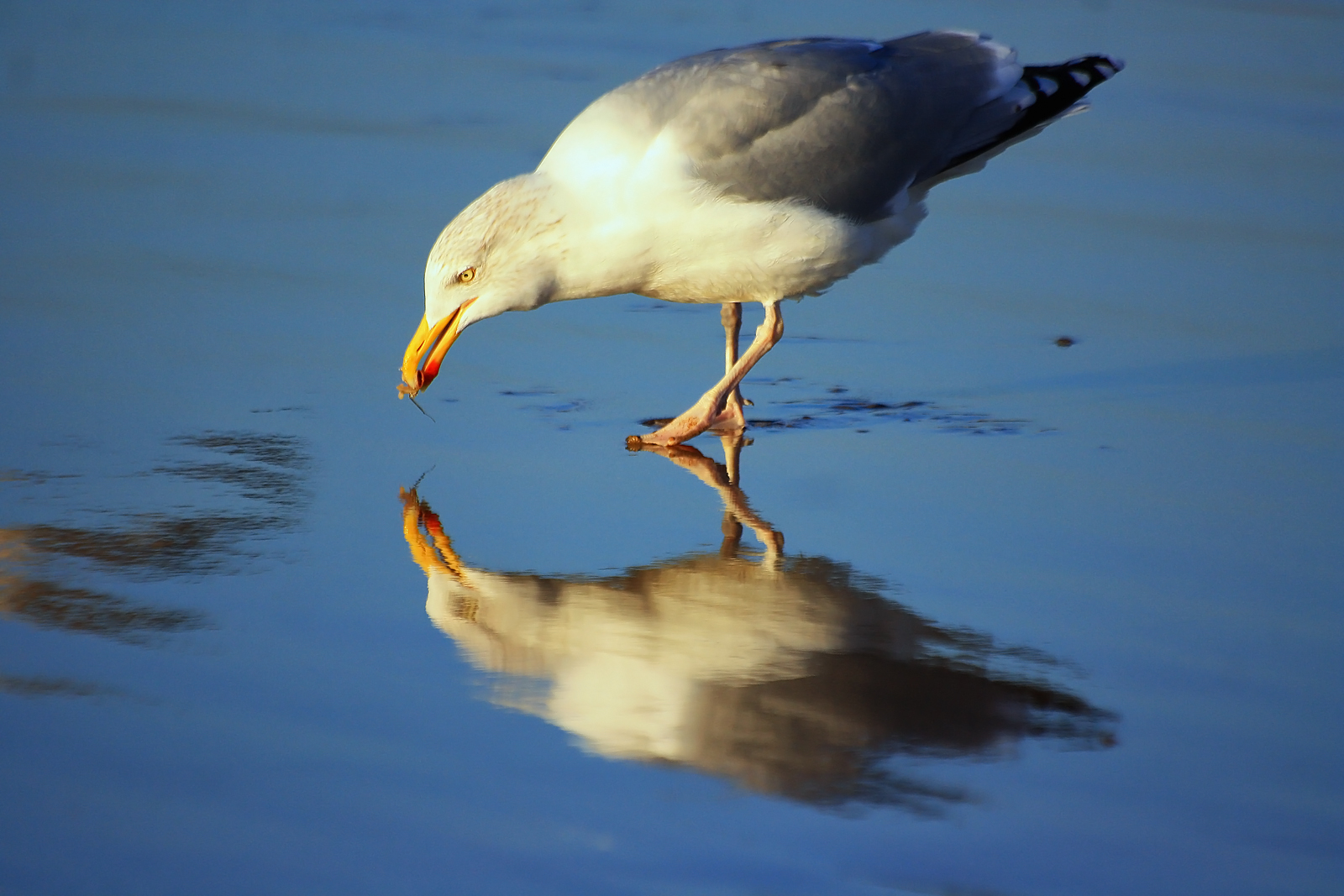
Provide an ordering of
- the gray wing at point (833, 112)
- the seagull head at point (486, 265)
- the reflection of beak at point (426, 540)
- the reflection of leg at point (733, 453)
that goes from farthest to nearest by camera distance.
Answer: the gray wing at point (833, 112), the seagull head at point (486, 265), the reflection of leg at point (733, 453), the reflection of beak at point (426, 540)

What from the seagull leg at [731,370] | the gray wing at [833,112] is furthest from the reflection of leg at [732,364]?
the gray wing at [833,112]

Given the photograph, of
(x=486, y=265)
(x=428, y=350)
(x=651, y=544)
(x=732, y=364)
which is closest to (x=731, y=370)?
(x=732, y=364)

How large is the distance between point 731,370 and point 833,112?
80 cm

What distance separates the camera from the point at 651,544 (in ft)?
12.3

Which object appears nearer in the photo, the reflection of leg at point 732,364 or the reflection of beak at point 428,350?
the reflection of beak at point 428,350

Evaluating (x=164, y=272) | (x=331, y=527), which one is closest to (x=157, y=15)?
(x=164, y=272)

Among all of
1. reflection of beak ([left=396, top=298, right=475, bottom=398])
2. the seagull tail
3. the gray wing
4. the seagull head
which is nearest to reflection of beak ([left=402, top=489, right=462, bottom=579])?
reflection of beak ([left=396, top=298, right=475, bottom=398])

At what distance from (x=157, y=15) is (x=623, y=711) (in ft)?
24.9

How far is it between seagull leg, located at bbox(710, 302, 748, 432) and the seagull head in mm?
603

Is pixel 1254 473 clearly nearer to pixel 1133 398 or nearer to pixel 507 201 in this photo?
pixel 1133 398

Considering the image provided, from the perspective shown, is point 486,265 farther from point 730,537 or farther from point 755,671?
point 755,671

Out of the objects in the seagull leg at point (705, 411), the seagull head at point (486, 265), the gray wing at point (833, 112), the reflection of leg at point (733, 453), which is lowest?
the reflection of leg at point (733, 453)

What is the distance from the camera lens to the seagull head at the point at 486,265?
14.5ft

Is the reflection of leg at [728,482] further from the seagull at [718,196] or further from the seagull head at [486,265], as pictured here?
the seagull head at [486,265]
